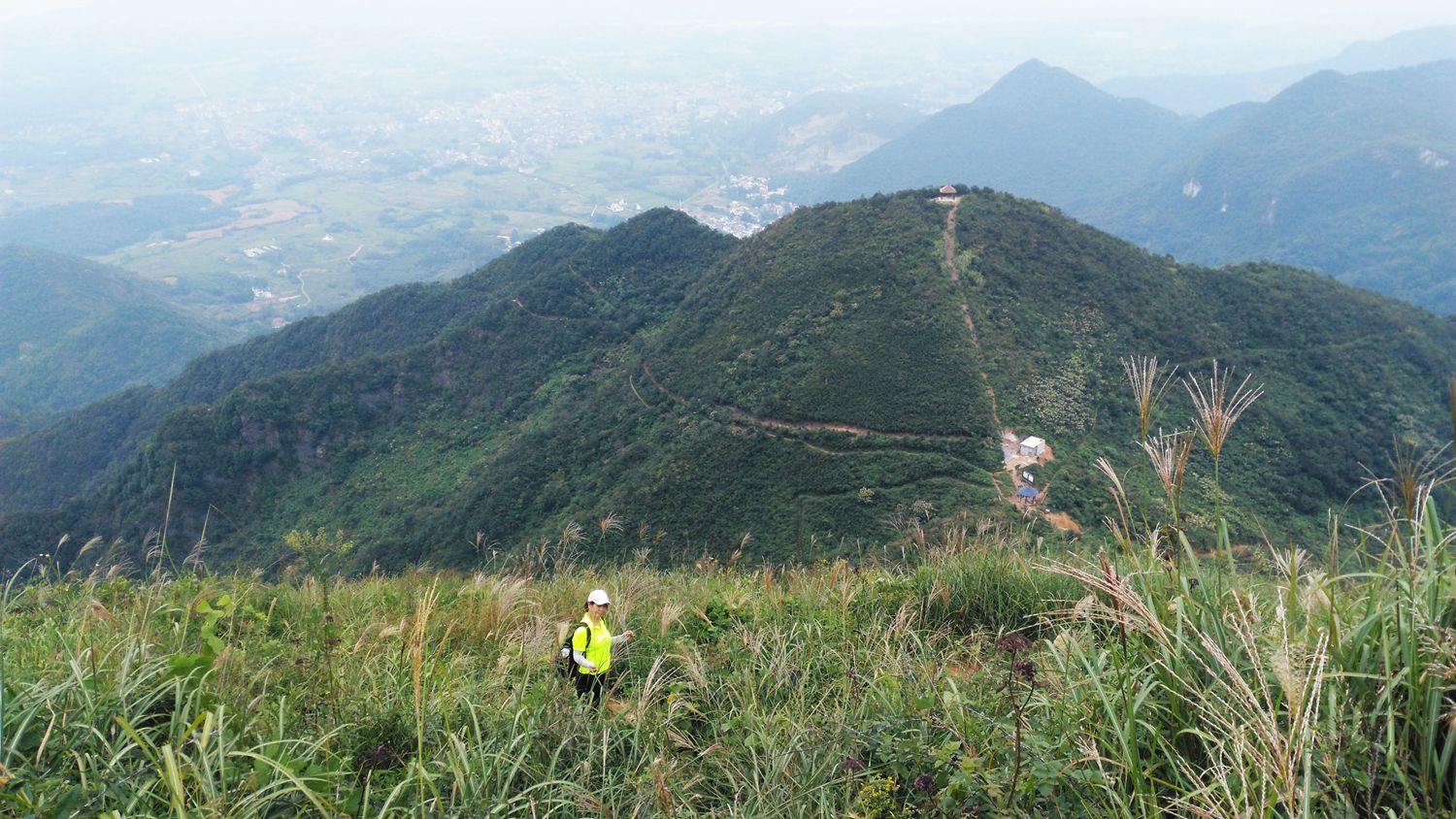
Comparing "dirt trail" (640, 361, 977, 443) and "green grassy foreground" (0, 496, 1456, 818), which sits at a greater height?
"green grassy foreground" (0, 496, 1456, 818)

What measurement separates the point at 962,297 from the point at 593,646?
30.7 meters

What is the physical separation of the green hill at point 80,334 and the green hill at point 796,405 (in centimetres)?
4724

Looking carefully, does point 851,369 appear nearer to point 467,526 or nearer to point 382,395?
point 467,526

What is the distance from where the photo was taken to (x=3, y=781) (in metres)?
2.34

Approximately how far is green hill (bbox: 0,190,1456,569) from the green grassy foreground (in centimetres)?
1586

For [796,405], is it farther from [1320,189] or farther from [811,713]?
[1320,189]

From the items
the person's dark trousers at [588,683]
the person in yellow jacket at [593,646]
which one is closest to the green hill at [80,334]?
the person in yellow jacket at [593,646]

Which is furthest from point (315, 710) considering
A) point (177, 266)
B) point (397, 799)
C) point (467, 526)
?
point (177, 266)

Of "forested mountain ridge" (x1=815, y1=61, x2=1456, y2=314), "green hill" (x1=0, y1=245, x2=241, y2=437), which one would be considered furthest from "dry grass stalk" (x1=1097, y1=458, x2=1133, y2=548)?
"forested mountain ridge" (x1=815, y1=61, x2=1456, y2=314)

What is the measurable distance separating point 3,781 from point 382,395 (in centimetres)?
4382

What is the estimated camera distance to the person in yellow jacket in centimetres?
471

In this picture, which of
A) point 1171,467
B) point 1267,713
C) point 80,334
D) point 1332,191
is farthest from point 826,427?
point 1332,191

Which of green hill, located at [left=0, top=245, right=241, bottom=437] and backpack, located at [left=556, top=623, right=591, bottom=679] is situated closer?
backpack, located at [left=556, top=623, right=591, bottom=679]

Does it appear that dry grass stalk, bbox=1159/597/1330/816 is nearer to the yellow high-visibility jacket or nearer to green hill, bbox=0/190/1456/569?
the yellow high-visibility jacket
